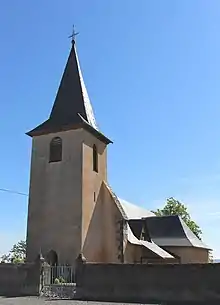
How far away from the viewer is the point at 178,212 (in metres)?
50.8

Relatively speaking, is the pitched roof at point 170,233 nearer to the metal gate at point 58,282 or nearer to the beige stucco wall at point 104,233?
the beige stucco wall at point 104,233

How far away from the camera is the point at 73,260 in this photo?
22656 mm

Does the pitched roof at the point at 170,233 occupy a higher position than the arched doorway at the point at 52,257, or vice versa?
the pitched roof at the point at 170,233

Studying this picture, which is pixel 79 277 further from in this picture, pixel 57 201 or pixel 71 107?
pixel 71 107

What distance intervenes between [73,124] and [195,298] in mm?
13487

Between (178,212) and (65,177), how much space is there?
29272 mm

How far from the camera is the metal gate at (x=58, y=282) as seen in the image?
18391mm

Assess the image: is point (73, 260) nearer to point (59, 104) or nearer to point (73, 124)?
point (73, 124)

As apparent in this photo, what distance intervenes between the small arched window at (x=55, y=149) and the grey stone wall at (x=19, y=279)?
303 inches

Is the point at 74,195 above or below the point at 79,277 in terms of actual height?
above

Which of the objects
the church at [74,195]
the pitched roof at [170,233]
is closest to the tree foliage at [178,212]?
the pitched roof at [170,233]

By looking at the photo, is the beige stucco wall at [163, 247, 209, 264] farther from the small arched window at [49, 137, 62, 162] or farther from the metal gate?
the metal gate

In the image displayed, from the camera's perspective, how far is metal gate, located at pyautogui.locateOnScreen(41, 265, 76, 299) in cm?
1839

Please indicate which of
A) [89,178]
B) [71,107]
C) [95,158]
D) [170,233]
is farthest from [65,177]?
[170,233]
